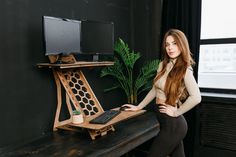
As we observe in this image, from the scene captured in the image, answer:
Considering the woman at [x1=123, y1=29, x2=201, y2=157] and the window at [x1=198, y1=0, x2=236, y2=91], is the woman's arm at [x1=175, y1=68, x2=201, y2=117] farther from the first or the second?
the window at [x1=198, y1=0, x2=236, y2=91]

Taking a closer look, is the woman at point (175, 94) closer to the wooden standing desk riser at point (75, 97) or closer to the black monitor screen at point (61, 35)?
the wooden standing desk riser at point (75, 97)

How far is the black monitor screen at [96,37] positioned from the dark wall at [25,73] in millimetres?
270

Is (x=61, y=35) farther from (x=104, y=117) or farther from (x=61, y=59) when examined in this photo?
(x=104, y=117)

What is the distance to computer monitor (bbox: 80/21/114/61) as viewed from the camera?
101 inches

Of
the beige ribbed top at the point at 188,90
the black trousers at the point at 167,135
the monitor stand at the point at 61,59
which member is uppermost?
the monitor stand at the point at 61,59

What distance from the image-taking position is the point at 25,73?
231cm

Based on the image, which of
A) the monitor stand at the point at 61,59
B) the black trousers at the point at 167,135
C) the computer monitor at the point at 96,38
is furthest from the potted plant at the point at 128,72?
the black trousers at the point at 167,135

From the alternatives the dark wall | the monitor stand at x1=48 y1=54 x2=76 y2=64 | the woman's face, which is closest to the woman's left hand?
the woman's face

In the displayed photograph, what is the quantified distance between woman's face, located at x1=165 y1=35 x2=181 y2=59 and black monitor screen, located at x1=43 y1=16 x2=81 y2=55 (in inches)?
35.9

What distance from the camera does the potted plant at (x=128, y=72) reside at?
3.21 meters

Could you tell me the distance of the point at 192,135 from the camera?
3.13 m

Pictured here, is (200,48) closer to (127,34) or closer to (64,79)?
(127,34)

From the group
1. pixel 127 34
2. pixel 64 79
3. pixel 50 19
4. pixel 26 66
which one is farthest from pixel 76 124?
pixel 127 34

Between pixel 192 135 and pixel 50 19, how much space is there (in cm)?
205
